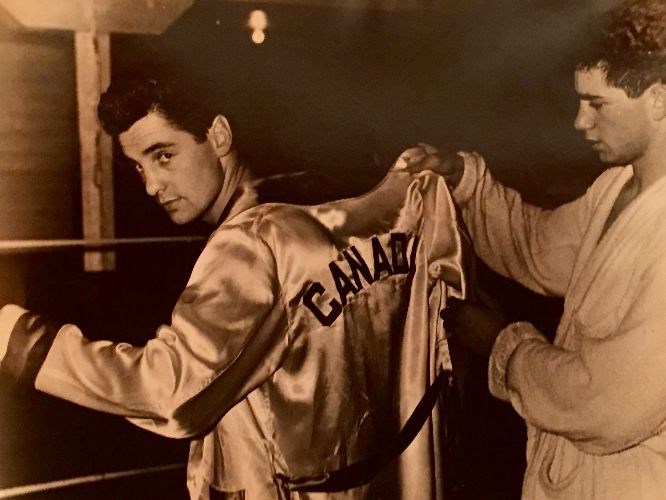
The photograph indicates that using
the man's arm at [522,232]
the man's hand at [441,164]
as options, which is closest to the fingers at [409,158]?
the man's hand at [441,164]

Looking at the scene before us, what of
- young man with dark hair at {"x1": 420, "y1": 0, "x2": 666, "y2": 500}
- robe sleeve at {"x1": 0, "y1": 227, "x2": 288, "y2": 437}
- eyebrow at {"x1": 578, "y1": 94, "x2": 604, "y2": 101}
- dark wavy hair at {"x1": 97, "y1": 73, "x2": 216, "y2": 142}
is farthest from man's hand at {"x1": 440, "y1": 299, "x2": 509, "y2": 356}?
dark wavy hair at {"x1": 97, "y1": 73, "x2": 216, "y2": 142}

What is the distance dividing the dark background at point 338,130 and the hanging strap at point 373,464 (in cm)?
8

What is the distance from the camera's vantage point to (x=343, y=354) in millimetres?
1360

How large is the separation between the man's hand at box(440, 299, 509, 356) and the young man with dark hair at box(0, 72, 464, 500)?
0.08 feet

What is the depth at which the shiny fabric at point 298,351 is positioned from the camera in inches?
48.1

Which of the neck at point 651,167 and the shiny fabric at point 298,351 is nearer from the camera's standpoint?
the shiny fabric at point 298,351

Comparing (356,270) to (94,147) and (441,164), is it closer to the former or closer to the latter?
(441,164)

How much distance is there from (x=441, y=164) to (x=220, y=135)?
408mm

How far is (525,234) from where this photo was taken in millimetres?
1540

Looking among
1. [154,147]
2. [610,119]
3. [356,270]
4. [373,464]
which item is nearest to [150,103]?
[154,147]

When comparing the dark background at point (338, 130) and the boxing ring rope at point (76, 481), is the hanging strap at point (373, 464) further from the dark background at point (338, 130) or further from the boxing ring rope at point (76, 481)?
the boxing ring rope at point (76, 481)

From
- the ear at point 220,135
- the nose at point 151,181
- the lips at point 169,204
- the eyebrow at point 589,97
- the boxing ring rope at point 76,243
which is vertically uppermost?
the eyebrow at point 589,97

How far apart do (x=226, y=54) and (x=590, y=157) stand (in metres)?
0.70

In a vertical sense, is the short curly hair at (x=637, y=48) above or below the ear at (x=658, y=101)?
above
